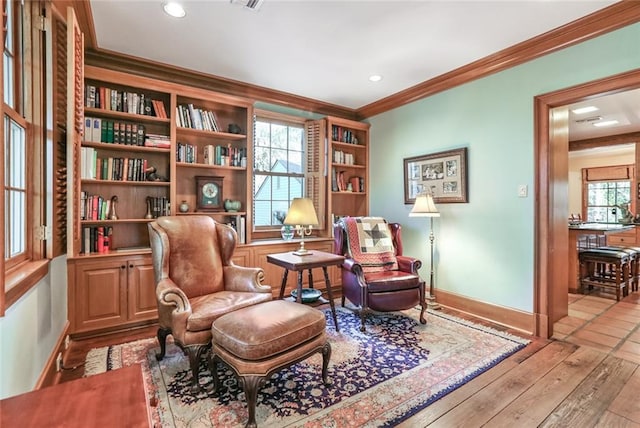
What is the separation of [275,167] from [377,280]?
2104mm

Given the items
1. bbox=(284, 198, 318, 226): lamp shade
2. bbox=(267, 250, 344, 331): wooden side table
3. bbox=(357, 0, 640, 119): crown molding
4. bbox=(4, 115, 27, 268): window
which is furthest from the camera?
bbox=(284, 198, 318, 226): lamp shade

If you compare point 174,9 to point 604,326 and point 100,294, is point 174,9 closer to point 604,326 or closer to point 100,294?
point 100,294

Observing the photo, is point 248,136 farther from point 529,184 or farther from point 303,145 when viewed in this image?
point 529,184

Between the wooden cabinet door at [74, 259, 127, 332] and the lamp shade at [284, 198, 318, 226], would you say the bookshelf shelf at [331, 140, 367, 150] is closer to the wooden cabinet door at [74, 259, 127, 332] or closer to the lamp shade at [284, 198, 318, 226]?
the lamp shade at [284, 198, 318, 226]

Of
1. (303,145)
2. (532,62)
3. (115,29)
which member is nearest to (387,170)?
(303,145)

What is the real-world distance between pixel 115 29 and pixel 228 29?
933 mm

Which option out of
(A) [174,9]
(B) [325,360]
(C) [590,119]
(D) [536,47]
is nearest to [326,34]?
(A) [174,9]

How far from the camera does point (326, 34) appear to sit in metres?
2.65

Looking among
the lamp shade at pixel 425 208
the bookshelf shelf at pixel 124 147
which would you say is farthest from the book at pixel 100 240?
the lamp shade at pixel 425 208

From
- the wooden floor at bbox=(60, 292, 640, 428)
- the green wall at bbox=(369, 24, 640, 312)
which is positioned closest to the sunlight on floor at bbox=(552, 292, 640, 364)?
the wooden floor at bbox=(60, 292, 640, 428)

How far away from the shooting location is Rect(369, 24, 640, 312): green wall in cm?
259

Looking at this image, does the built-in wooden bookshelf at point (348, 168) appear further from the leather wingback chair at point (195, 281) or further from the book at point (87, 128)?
the book at point (87, 128)

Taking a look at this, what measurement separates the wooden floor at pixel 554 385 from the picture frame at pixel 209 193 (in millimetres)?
1341

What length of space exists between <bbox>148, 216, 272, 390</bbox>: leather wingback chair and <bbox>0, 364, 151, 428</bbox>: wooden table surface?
101cm
